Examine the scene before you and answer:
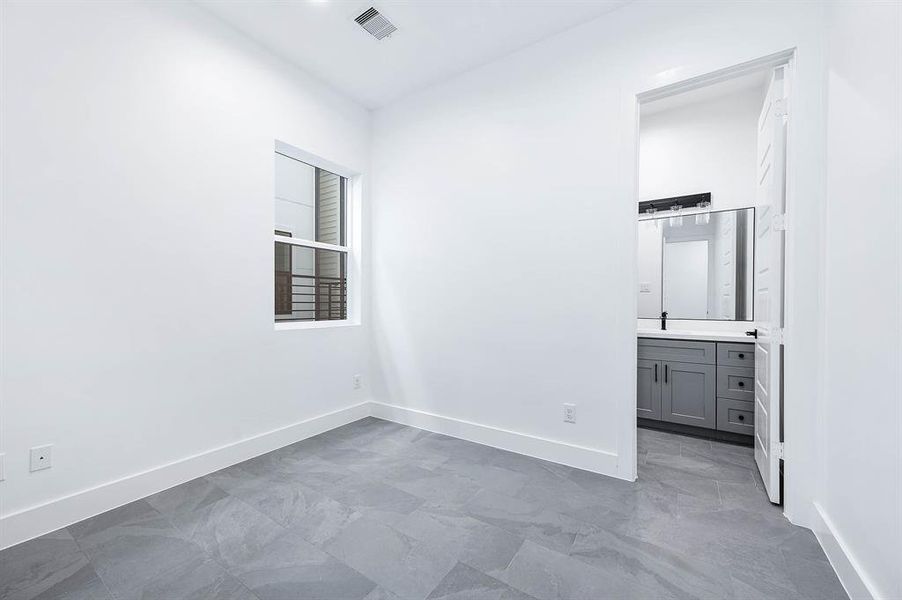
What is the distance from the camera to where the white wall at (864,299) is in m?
1.24

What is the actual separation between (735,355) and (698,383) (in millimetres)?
349

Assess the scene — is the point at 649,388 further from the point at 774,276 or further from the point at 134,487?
the point at 134,487

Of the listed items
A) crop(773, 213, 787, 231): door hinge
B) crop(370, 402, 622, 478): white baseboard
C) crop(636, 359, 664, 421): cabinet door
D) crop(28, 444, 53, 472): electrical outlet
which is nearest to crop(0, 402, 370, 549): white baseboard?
crop(28, 444, 53, 472): electrical outlet

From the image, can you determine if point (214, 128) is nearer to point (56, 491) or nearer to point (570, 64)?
point (56, 491)

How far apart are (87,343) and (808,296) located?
145 inches

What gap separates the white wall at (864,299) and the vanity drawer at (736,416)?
123 cm

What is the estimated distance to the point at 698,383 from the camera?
3158mm

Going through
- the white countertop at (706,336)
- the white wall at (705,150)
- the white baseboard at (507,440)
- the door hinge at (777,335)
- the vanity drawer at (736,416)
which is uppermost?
the white wall at (705,150)

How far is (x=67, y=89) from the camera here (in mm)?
1942

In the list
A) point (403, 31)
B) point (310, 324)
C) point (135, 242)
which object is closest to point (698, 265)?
point (403, 31)

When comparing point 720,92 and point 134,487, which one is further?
point 720,92

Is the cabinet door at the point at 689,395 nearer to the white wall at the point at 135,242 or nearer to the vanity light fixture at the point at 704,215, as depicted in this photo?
the vanity light fixture at the point at 704,215

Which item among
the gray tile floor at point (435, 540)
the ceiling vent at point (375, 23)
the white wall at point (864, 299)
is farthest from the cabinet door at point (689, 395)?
the ceiling vent at point (375, 23)

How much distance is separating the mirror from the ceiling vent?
113 inches
